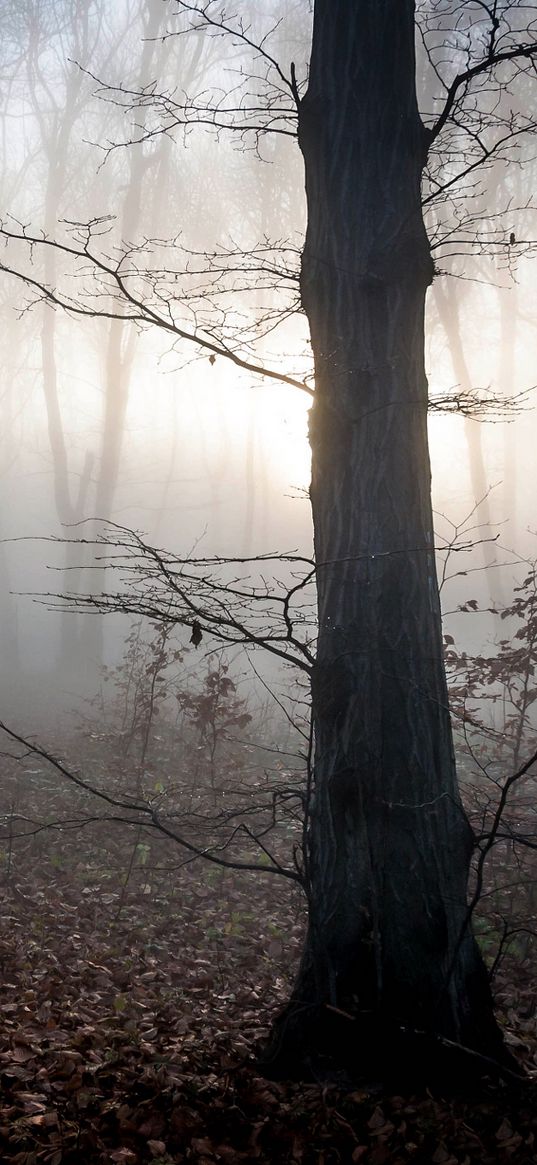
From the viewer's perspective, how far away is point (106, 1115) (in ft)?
10.4

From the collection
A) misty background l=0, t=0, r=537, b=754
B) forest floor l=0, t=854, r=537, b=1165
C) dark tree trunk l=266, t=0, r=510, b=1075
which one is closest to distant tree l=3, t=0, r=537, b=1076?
dark tree trunk l=266, t=0, r=510, b=1075

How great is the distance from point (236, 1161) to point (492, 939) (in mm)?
3176

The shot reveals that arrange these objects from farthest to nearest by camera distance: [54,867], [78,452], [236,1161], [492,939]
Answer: [78,452], [54,867], [492,939], [236,1161]

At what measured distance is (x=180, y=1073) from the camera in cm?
348

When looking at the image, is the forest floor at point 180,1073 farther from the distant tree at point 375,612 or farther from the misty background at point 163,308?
the misty background at point 163,308

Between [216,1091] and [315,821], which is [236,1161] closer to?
[216,1091]

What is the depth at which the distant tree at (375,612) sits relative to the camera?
11.3 feet

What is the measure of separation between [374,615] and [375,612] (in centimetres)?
1

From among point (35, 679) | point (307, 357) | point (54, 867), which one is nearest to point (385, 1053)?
point (307, 357)

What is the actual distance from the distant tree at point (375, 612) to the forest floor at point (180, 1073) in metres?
0.23

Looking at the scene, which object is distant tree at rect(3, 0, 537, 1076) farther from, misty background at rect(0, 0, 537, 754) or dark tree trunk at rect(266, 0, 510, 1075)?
misty background at rect(0, 0, 537, 754)

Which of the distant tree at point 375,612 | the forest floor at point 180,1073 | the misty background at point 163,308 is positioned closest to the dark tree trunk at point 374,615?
the distant tree at point 375,612

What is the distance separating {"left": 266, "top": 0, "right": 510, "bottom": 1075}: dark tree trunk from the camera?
11.3ft

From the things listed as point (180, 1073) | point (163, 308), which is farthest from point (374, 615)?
point (163, 308)
